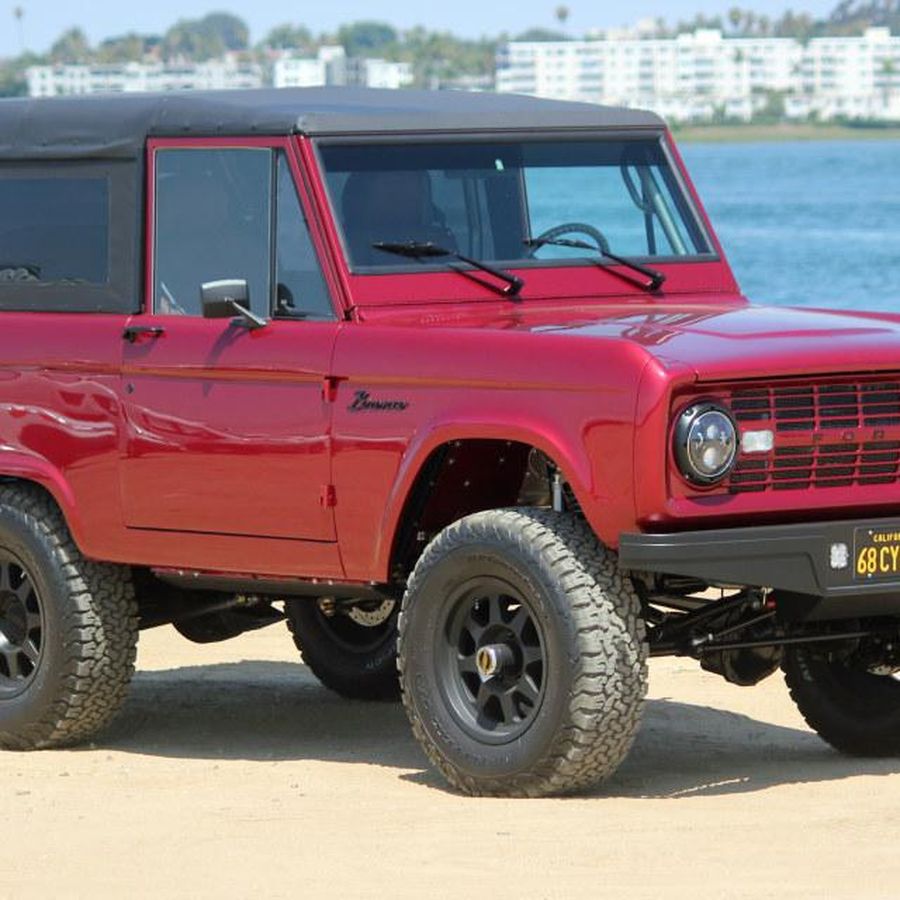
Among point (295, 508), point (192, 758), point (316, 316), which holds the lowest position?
point (192, 758)

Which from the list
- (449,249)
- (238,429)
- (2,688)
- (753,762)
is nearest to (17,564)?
(2,688)

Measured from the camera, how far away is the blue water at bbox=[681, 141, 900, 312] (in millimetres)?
42812

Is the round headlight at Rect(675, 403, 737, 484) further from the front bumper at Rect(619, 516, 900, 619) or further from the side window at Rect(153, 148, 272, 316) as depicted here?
the side window at Rect(153, 148, 272, 316)

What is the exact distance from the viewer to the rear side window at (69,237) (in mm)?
9234

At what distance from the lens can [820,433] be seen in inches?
312

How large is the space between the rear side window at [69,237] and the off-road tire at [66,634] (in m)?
0.69

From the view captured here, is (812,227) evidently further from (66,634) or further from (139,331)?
(139,331)

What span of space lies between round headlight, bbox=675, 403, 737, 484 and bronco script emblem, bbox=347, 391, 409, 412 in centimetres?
91

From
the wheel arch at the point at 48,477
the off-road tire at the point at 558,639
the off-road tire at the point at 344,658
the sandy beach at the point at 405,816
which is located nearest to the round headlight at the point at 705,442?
the off-road tire at the point at 558,639

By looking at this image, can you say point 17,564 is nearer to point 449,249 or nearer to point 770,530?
point 449,249

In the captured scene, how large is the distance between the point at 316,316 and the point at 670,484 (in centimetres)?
147

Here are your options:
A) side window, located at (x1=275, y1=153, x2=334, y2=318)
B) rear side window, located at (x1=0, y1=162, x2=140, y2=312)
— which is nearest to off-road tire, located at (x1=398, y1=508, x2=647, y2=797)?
side window, located at (x1=275, y1=153, x2=334, y2=318)

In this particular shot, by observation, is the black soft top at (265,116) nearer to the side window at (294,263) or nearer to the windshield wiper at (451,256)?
the side window at (294,263)

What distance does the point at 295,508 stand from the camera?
8.57 metres
